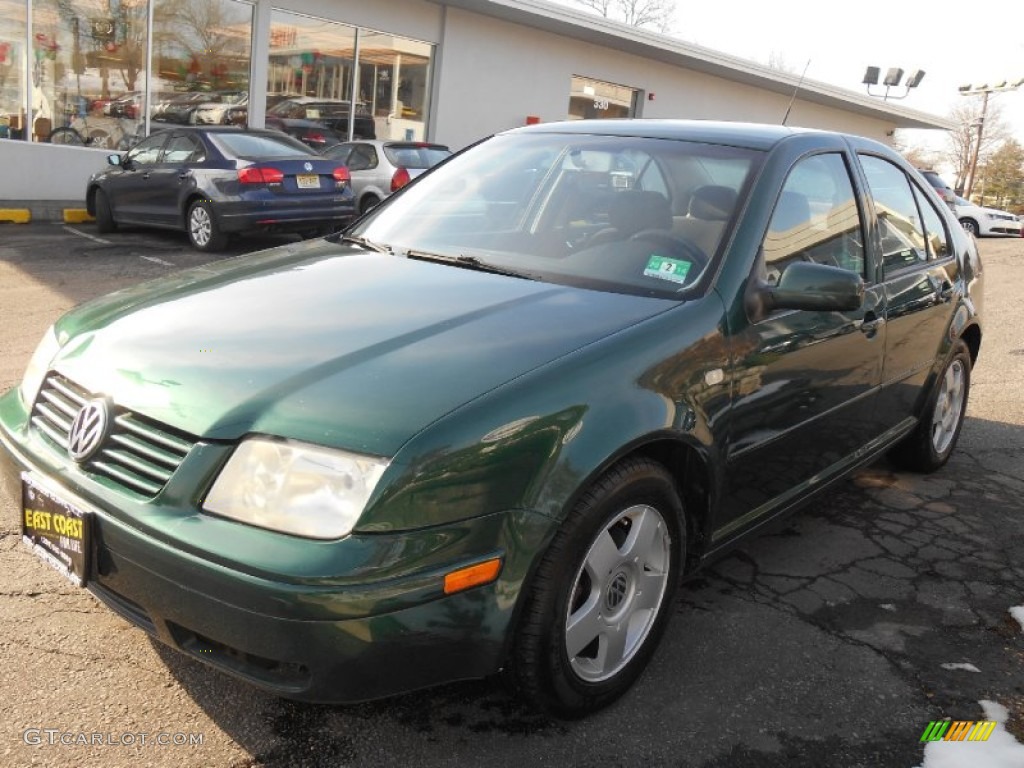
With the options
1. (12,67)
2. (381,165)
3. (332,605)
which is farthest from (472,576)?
(12,67)

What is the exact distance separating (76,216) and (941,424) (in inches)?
486

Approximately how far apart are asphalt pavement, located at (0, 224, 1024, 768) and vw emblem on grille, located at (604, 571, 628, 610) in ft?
0.99

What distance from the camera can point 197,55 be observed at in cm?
1551

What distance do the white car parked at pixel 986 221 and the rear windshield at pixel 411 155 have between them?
53.1 ft

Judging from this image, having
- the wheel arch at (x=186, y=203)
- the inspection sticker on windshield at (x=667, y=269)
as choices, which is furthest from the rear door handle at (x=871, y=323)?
the wheel arch at (x=186, y=203)

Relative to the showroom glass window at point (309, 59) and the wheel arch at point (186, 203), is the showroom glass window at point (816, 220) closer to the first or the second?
the wheel arch at point (186, 203)

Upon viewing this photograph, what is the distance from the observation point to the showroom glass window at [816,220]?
124 inches

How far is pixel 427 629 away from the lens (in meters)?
2.06

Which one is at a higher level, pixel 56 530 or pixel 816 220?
pixel 816 220

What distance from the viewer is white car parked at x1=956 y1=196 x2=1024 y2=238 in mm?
24109

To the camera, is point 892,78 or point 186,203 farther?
point 892,78

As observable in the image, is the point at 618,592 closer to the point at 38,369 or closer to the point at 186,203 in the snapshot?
the point at 38,369

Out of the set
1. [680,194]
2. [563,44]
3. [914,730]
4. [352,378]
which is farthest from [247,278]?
[563,44]

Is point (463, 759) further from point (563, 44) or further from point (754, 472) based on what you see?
point (563, 44)
